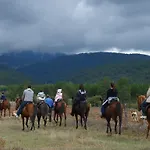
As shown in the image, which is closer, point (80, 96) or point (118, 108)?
point (118, 108)

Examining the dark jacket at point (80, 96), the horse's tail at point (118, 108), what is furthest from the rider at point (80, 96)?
the horse's tail at point (118, 108)

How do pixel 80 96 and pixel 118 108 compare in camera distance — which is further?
pixel 80 96

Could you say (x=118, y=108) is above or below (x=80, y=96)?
below

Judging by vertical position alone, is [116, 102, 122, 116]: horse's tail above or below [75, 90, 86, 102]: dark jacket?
below

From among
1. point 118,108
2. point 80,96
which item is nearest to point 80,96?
point 80,96

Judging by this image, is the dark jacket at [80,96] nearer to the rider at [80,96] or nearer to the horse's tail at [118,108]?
the rider at [80,96]

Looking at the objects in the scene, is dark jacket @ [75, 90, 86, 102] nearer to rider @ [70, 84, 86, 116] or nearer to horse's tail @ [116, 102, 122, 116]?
rider @ [70, 84, 86, 116]

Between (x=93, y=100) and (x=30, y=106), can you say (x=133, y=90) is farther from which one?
(x=30, y=106)

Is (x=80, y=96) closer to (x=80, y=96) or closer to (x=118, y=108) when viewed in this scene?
(x=80, y=96)

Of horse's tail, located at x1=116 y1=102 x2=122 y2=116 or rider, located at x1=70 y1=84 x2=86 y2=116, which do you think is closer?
horse's tail, located at x1=116 y1=102 x2=122 y2=116

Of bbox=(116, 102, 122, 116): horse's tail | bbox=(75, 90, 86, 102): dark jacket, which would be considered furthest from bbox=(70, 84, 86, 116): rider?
bbox=(116, 102, 122, 116): horse's tail

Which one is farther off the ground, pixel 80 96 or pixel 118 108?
pixel 80 96

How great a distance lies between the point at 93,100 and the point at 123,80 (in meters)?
43.4

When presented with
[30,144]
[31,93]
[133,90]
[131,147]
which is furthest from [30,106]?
[133,90]
